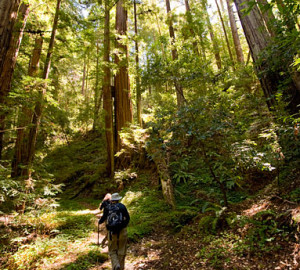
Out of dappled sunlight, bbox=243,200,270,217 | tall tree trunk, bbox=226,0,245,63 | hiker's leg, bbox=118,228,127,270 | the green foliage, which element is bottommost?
hiker's leg, bbox=118,228,127,270

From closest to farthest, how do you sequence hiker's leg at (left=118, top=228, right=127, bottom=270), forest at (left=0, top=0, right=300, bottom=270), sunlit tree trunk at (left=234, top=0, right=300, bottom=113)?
forest at (left=0, top=0, right=300, bottom=270) < hiker's leg at (left=118, top=228, right=127, bottom=270) < sunlit tree trunk at (left=234, top=0, right=300, bottom=113)

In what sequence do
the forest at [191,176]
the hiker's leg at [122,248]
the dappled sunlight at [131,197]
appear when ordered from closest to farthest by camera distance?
the forest at [191,176]
the hiker's leg at [122,248]
the dappled sunlight at [131,197]

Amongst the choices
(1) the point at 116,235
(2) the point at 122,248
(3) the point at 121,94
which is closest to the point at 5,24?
(1) the point at 116,235

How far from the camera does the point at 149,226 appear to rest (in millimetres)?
6066

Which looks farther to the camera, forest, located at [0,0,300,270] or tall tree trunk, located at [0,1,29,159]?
tall tree trunk, located at [0,1,29,159]

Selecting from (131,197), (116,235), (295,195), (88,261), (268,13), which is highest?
(268,13)

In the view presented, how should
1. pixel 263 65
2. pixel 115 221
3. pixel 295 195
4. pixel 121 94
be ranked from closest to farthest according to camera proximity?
pixel 115 221 < pixel 295 195 < pixel 263 65 < pixel 121 94

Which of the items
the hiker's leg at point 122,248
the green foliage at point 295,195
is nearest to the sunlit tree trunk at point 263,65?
the green foliage at point 295,195

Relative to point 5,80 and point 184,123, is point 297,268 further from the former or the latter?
point 5,80

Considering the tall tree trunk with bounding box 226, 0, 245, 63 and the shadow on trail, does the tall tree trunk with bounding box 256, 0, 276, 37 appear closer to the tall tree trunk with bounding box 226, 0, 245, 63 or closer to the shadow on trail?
the shadow on trail

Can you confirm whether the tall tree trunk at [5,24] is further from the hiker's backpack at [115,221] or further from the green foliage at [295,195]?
the green foliage at [295,195]

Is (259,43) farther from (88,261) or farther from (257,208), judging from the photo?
(88,261)

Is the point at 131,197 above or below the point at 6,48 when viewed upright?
below

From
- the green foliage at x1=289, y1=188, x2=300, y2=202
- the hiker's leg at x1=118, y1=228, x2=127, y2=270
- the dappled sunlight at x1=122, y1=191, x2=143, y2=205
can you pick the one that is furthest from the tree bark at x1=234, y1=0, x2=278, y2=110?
the dappled sunlight at x1=122, y1=191, x2=143, y2=205
